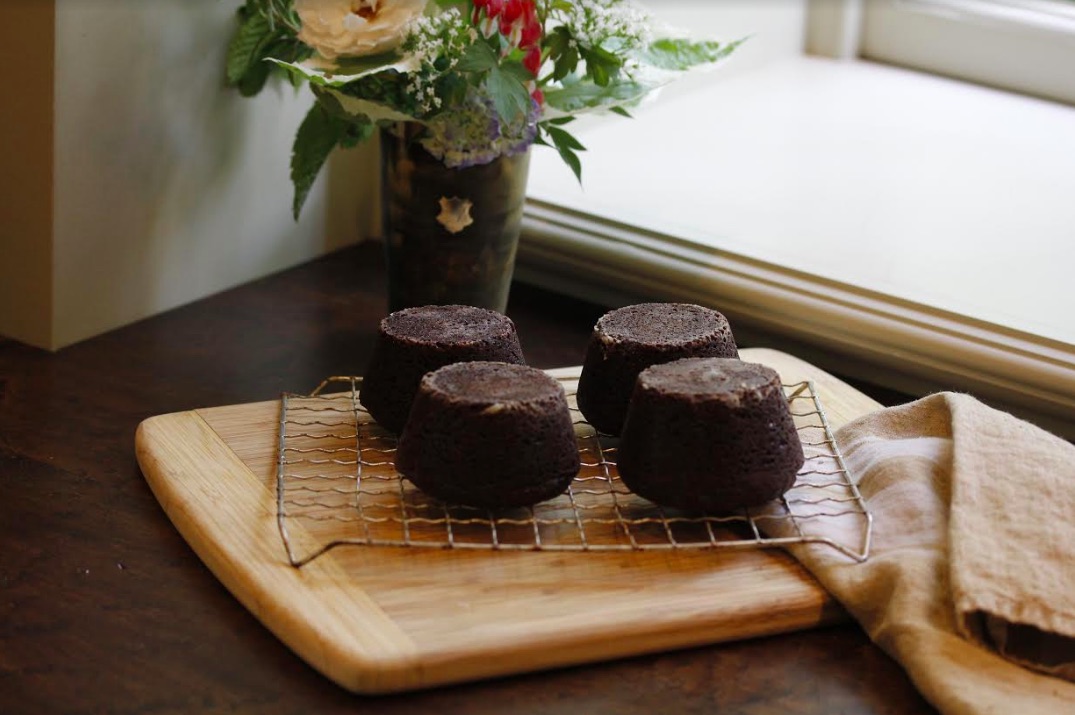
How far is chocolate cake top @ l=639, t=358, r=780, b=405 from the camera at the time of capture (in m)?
0.80

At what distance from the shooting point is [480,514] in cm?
84

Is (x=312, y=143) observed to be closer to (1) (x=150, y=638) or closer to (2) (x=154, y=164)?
(2) (x=154, y=164)

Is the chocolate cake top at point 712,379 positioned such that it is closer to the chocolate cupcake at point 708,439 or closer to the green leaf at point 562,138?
the chocolate cupcake at point 708,439

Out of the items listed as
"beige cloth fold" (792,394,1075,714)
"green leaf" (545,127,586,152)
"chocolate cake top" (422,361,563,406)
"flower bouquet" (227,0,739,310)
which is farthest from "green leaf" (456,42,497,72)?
"beige cloth fold" (792,394,1075,714)

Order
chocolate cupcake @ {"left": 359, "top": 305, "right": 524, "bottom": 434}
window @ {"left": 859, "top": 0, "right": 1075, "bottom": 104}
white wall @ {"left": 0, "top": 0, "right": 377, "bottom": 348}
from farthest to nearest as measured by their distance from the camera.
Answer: window @ {"left": 859, "top": 0, "right": 1075, "bottom": 104} < white wall @ {"left": 0, "top": 0, "right": 377, "bottom": 348} < chocolate cupcake @ {"left": 359, "top": 305, "right": 524, "bottom": 434}

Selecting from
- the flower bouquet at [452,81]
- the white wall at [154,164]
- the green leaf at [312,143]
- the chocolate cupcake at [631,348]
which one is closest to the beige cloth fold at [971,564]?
the chocolate cupcake at [631,348]

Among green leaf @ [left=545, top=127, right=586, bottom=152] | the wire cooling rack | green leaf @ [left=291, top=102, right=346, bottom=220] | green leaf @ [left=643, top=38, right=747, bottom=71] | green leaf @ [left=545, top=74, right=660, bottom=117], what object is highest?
green leaf @ [left=643, top=38, right=747, bottom=71]

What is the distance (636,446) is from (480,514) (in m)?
0.11

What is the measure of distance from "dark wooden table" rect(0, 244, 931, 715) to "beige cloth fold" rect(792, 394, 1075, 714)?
35 millimetres

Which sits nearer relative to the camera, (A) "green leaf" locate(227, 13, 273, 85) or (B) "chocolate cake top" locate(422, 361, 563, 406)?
(B) "chocolate cake top" locate(422, 361, 563, 406)

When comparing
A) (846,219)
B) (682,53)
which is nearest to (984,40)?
(846,219)

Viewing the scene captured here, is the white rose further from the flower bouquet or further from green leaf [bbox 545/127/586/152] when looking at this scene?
green leaf [bbox 545/127/586/152]

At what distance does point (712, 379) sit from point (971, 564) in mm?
181

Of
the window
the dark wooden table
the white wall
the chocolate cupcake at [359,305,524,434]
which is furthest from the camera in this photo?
the window
